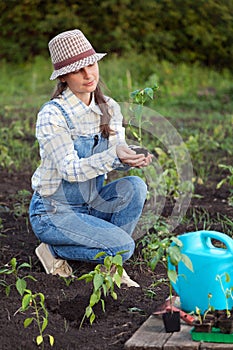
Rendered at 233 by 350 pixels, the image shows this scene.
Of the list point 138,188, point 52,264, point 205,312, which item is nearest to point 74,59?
point 138,188

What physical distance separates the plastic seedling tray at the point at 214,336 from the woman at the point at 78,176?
0.83 m

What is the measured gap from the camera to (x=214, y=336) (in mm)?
2852

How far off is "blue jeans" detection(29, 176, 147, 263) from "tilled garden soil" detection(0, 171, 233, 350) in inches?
5.7

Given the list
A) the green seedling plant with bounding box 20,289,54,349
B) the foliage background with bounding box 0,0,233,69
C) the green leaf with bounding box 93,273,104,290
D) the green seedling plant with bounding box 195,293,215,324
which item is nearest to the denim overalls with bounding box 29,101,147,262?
the green seedling plant with bounding box 20,289,54,349

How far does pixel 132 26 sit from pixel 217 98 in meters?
3.97

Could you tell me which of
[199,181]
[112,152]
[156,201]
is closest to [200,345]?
[112,152]

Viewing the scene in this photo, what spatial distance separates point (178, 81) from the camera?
34.9ft

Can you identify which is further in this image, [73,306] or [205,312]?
[73,306]

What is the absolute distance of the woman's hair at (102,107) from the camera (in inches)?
155

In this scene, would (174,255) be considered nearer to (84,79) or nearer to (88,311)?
(88,311)

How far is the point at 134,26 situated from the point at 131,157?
9.79m

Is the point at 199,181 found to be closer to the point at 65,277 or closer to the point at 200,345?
the point at 65,277

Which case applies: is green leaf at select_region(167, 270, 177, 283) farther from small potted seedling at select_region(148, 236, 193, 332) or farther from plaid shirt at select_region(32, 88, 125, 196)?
plaid shirt at select_region(32, 88, 125, 196)

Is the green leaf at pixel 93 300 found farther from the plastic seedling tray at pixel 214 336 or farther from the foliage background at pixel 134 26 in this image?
the foliage background at pixel 134 26
